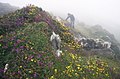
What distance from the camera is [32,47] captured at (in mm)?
21422

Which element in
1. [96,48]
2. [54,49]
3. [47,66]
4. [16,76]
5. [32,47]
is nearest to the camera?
[16,76]

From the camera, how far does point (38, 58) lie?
810 inches

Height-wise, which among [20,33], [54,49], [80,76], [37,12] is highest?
[37,12]

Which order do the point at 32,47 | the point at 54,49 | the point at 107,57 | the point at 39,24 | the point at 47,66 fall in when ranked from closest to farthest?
the point at 47,66, the point at 32,47, the point at 54,49, the point at 39,24, the point at 107,57

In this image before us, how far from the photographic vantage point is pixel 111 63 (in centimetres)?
2636

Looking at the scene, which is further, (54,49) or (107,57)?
(107,57)

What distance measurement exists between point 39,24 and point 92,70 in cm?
728

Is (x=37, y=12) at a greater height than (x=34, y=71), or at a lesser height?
greater

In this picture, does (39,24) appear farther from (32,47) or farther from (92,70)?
(92,70)

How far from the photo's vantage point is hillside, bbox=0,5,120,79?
63.8 ft

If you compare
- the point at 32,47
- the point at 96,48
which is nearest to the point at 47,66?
the point at 32,47

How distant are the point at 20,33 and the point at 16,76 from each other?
5.96 meters

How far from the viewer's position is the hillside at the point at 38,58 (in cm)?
1945

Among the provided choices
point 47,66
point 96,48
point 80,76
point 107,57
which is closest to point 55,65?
point 47,66
